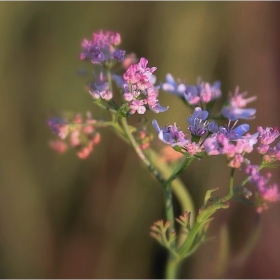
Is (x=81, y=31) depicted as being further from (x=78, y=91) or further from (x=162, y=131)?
(x=162, y=131)

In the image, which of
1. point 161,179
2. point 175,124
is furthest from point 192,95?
point 161,179

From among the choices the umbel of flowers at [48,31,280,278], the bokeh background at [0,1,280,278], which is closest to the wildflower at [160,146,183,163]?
the umbel of flowers at [48,31,280,278]

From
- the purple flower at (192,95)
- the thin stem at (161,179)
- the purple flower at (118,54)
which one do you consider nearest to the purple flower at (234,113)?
the purple flower at (192,95)

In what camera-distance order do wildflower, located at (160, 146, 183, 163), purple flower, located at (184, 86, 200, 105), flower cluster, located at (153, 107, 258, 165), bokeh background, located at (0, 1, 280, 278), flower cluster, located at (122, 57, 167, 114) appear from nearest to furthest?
flower cluster, located at (153, 107, 258, 165) < flower cluster, located at (122, 57, 167, 114) < purple flower, located at (184, 86, 200, 105) < wildflower, located at (160, 146, 183, 163) < bokeh background, located at (0, 1, 280, 278)

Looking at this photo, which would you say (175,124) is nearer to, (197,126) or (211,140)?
(197,126)

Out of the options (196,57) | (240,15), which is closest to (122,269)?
(196,57)

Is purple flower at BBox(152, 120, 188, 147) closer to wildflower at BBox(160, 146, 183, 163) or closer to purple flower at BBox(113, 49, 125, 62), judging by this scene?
purple flower at BBox(113, 49, 125, 62)

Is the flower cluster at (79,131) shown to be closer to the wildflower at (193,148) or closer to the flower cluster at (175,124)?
the flower cluster at (175,124)
